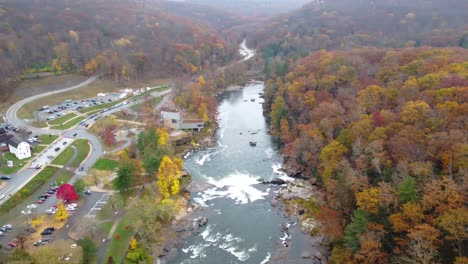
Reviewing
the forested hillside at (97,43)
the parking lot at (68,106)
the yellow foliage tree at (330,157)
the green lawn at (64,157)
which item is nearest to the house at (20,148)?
the green lawn at (64,157)

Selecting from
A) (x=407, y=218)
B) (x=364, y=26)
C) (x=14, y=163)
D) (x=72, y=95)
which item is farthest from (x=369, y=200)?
(x=364, y=26)

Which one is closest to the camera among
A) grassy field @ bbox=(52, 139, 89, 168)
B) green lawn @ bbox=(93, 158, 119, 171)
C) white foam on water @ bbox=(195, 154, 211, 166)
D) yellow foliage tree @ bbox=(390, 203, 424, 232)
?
yellow foliage tree @ bbox=(390, 203, 424, 232)

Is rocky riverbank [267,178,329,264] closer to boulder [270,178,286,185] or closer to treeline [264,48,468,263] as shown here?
boulder [270,178,286,185]

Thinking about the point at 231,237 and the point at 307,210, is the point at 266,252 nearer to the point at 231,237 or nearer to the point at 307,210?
the point at 231,237

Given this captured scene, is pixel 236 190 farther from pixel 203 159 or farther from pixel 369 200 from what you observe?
pixel 369 200

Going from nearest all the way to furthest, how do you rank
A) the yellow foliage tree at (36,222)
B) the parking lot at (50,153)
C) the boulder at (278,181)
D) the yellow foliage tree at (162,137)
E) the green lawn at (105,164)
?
the yellow foliage tree at (36,222) < the boulder at (278,181) < the parking lot at (50,153) < the green lawn at (105,164) < the yellow foliage tree at (162,137)

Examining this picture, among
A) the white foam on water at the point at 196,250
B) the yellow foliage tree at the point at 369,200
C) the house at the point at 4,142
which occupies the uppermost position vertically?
the yellow foliage tree at the point at 369,200

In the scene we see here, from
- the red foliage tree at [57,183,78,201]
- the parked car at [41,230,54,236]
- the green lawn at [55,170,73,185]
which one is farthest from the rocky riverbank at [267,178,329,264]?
the green lawn at [55,170,73,185]

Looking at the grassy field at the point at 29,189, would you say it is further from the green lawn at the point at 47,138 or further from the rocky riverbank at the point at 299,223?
the rocky riverbank at the point at 299,223
